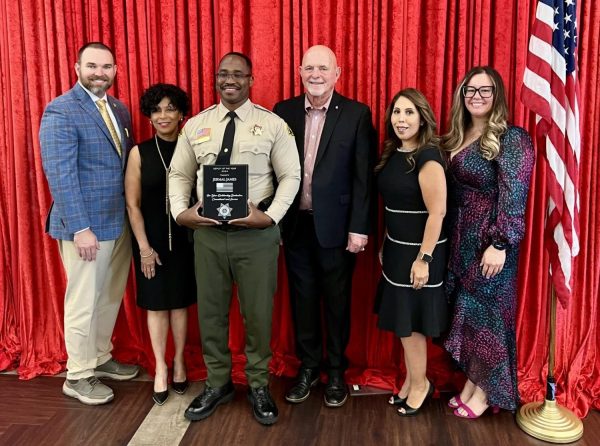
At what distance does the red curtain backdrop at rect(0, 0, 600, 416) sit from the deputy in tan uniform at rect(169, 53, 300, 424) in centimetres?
51

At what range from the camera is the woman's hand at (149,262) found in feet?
8.48

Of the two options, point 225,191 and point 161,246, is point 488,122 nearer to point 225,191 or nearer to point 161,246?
point 225,191

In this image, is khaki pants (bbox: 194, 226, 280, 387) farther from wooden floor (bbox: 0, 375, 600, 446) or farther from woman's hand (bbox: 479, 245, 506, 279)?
woman's hand (bbox: 479, 245, 506, 279)

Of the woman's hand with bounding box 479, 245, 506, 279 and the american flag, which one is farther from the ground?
the american flag

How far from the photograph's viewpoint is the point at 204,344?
2.60 m

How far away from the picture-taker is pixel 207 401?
2.59 m

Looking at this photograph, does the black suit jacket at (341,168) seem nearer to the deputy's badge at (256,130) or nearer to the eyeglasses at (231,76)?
the deputy's badge at (256,130)

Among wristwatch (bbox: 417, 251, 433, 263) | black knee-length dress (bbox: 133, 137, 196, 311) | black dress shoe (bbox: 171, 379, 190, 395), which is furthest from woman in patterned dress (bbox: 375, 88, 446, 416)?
black dress shoe (bbox: 171, 379, 190, 395)

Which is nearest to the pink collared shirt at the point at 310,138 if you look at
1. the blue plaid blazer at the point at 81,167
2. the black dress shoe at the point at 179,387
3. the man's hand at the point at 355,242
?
the man's hand at the point at 355,242

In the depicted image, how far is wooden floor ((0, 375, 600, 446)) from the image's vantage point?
2.40 m

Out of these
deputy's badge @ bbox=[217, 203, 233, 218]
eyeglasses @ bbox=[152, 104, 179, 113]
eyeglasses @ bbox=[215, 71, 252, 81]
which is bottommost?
deputy's badge @ bbox=[217, 203, 233, 218]

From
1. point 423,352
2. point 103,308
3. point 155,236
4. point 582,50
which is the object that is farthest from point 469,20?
point 103,308

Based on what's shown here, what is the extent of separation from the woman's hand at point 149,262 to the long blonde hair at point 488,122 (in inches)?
56.3

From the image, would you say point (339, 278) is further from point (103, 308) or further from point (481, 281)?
point (103, 308)
